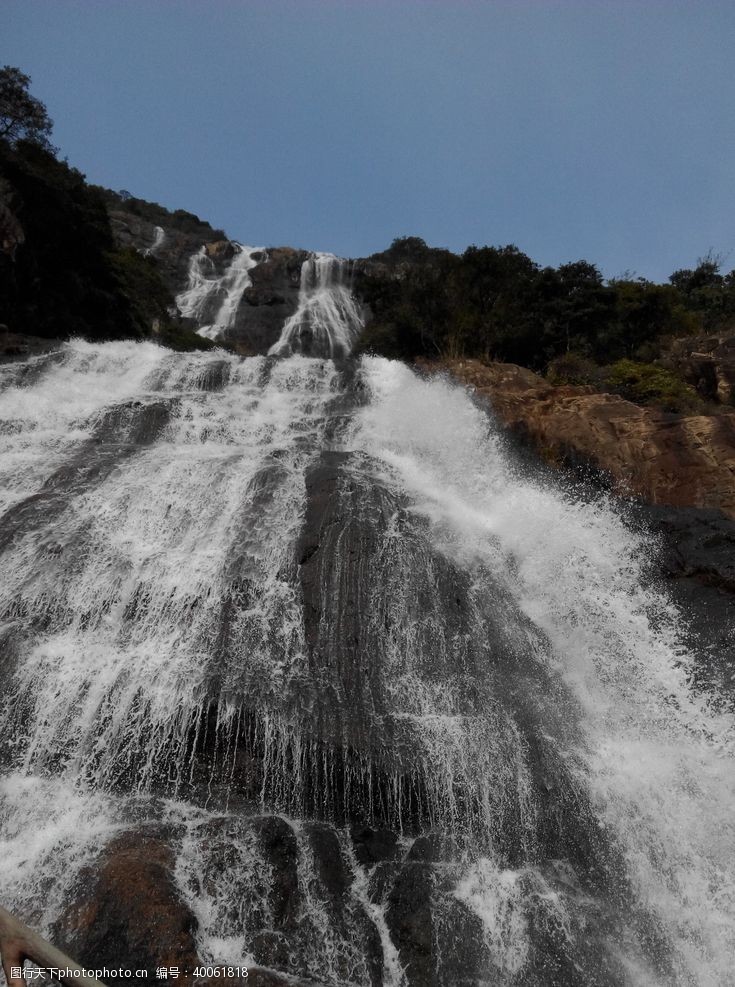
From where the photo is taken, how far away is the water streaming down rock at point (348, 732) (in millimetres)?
5461

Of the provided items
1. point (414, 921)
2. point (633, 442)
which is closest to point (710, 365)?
point (633, 442)

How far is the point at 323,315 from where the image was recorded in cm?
3853

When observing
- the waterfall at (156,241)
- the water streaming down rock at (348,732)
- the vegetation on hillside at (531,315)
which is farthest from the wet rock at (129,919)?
the waterfall at (156,241)

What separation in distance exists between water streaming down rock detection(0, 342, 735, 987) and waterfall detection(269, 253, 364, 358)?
23.8 metres

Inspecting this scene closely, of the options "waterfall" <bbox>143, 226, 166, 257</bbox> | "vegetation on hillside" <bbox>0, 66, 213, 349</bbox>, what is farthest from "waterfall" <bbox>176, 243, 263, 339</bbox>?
"vegetation on hillside" <bbox>0, 66, 213, 349</bbox>

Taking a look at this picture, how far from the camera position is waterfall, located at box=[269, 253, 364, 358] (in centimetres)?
3475

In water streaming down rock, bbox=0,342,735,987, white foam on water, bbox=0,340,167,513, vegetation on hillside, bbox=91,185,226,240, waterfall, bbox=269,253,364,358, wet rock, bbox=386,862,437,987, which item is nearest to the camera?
wet rock, bbox=386,862,437,987

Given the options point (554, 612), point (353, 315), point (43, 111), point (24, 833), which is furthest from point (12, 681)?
point (353, 315)

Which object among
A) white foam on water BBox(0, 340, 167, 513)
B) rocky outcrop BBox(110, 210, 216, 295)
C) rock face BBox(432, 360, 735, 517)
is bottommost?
white foam on water BBox(0, 340, 167, 513)

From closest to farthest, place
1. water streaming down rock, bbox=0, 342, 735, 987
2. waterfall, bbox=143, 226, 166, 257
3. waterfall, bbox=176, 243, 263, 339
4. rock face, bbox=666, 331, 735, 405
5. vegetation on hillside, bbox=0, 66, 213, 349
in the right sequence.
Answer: water streaming down rock, bbox=0, 342, 735, 987 → rock face, bbox=666, 331, 735, 405 → vegetation on hillside, bbox=0, 66, 213, 349 → waterfall, bbox=176, 243, 263, 339 → waterfall, bbox=143, 226, 166, 257

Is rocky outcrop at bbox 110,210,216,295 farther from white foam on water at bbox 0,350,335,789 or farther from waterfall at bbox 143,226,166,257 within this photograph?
white foam on water at bbox 0,350,335,789

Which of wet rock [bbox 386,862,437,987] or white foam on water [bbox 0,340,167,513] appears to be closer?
wet rock [bbox 386,862,437,987]

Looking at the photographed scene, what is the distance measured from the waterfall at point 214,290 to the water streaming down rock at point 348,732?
2839 centimetres

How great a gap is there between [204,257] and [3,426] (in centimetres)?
3934
